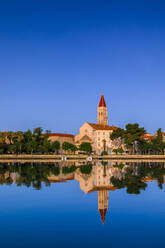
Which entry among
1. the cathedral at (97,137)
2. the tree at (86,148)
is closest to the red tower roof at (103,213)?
the tree at (86,148)

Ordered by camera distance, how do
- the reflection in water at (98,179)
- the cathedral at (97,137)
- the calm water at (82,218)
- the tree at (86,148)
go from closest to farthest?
the calm water at (82,218) < the reflection in water at (98,179) < the tree at (86,148) < the cathedral at (97,137)

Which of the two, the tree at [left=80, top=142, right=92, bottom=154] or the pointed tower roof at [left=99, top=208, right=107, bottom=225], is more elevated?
the tree at [left=80, top=142, right=92, bottom=154]

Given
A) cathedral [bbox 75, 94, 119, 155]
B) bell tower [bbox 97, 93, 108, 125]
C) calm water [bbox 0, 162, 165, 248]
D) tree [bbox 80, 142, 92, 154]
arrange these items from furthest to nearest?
bell tower [bbox 97, 93, 108, 125] < cathedral [bbox 75, 94, 119, 155] < tree [bbox 80, 142, 92, 154] < calm water [bbox 0, 162, 165, 248]

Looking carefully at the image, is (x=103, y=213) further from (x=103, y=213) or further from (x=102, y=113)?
(x=102, y=113)

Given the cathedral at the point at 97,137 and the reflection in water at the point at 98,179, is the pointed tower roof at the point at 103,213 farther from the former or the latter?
the cathedral at the point at 97,137

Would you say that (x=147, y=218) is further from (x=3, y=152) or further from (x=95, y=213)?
(x=3, y=152)

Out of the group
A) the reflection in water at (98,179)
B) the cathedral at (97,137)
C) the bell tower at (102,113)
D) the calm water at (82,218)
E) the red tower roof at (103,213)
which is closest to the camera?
the calm water at (82,218)

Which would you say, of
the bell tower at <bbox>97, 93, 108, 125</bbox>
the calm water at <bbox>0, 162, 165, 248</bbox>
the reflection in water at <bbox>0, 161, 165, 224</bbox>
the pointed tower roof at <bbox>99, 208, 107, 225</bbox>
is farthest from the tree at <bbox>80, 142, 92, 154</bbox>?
the pointed tower roof at <bbox>99, 208, 107, 225</bbox>

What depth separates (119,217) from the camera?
547 inches

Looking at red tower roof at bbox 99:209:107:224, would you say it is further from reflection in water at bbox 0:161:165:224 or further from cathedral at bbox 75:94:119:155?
cathedral at bbox 75:94:119:155

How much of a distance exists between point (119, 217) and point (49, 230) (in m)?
3.52

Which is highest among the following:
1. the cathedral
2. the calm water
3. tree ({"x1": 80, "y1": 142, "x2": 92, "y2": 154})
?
the cathedral

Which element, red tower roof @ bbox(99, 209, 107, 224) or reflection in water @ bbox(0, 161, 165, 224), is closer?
red tower roof @ bbox(99, 209, 107, 224)

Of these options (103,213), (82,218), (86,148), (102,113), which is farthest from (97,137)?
(82,218)
